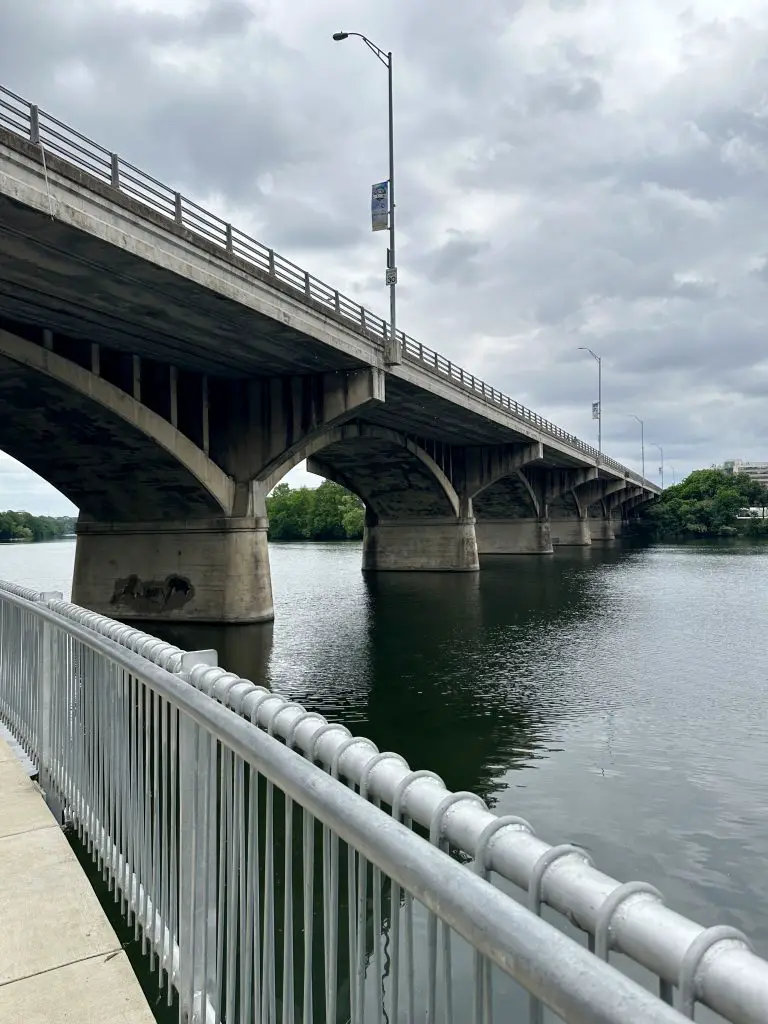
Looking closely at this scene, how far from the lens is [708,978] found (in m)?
1.35

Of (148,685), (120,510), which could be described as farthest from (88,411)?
(148,685)

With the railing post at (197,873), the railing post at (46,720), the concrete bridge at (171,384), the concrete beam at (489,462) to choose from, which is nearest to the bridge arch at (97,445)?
the concrete bridge at (171,384)

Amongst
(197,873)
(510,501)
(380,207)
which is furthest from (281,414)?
(510,501)

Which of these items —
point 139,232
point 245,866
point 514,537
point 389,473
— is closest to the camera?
point 245,866

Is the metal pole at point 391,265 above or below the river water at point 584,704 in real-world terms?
above

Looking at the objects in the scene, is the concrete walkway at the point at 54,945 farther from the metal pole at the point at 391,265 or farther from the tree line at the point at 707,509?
the tree line at the point at 707,509

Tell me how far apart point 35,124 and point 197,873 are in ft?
44.3

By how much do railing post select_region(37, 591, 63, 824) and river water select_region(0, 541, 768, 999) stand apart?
495 cm

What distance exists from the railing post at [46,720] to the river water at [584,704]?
4.95 metres

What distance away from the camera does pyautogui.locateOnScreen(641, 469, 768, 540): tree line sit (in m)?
111

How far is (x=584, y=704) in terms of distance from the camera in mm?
14344

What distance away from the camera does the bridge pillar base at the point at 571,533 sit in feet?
279

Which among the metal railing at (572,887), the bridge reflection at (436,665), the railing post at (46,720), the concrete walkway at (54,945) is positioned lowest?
the bridge reflection at (436,665)

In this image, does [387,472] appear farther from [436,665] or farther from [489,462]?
[436,665]
